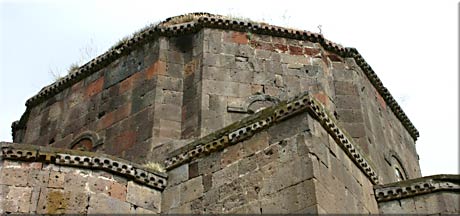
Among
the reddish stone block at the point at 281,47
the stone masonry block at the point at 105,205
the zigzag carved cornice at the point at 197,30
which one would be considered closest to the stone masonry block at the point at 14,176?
the stone masonry block at the point at 105,205

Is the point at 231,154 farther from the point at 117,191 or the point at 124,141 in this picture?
the point at 124,141

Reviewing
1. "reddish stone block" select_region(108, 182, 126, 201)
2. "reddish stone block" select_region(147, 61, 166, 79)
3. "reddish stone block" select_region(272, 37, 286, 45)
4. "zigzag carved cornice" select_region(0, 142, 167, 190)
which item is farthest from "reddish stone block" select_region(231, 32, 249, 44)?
"reddish stone block" select_region(108, 182, 126, 201)

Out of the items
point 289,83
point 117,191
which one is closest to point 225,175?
point 117,191

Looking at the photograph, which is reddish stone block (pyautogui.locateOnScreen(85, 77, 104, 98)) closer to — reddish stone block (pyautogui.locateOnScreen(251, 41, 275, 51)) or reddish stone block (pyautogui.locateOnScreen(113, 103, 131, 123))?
reddish stone block (pyautogui.locateOnScreen(113, 103, 131, 123))

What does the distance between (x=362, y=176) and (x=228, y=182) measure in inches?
68.7

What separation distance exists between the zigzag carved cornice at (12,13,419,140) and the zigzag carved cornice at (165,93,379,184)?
409 cm

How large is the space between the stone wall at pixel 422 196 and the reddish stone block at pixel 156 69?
4.71 meters

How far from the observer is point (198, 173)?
7660 mm

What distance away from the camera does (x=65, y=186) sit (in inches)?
287

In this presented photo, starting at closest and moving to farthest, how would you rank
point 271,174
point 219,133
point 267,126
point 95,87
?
point 271,174 < point 267,126 < point 219,133 < point 95,87

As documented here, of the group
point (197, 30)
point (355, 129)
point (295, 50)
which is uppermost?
point (197, 30)

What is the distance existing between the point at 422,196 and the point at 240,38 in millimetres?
4908

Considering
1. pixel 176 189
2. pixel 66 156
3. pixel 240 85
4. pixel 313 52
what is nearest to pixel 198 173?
pixel 176 189

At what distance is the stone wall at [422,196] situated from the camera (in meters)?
7.67
